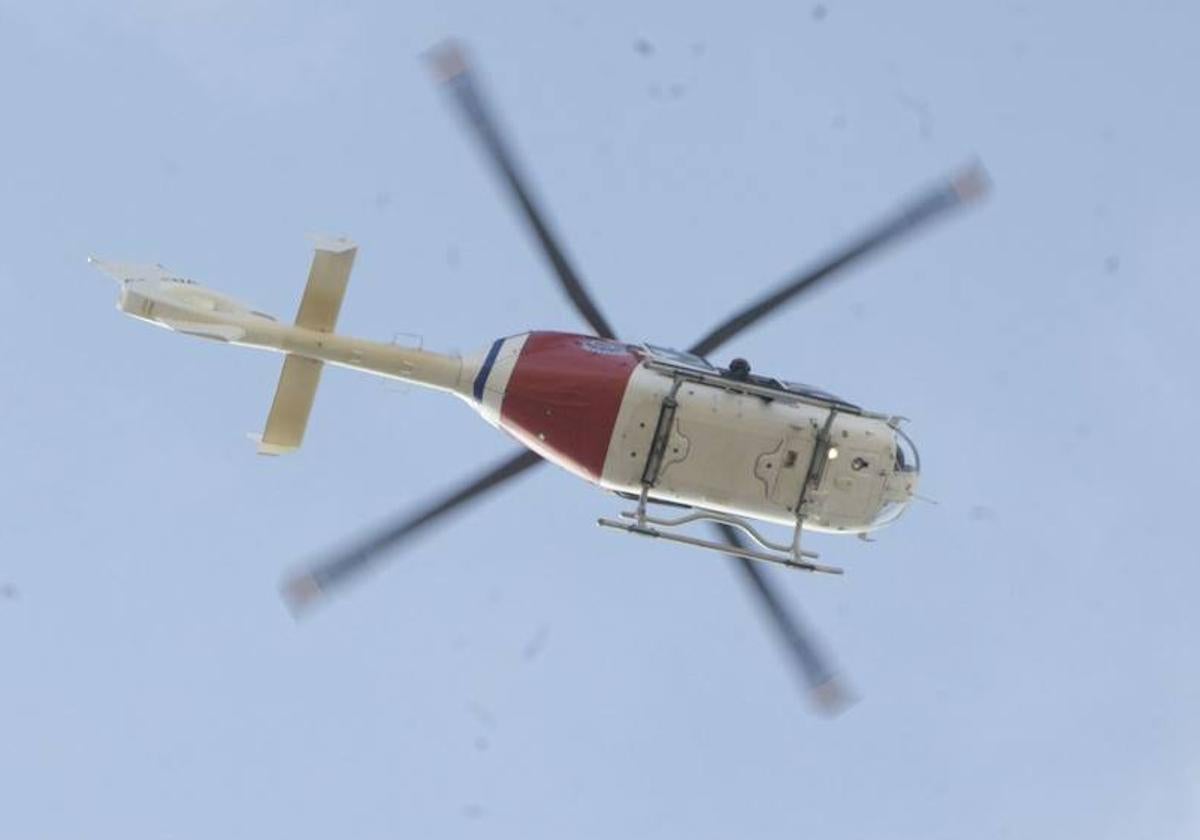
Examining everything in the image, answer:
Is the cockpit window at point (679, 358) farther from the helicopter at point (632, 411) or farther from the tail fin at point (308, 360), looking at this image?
the tail fin at point (308, 360)

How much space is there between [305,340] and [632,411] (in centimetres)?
484

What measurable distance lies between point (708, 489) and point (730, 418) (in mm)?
1079

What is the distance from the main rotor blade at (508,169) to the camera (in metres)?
21.7

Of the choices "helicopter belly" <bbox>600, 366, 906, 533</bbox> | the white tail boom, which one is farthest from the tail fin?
"helicopter belly" <bbox>600, 366, 906, 533</bbox>

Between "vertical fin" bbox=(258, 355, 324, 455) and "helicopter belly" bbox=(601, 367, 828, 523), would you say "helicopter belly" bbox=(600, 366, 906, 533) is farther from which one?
"vertical fin" bbox=(258, 355, 324, 455)

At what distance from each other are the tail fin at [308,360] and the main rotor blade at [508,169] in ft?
8.03

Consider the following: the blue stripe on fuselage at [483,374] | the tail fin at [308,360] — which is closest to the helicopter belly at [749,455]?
the blue stripe on fuselage at [483,374]

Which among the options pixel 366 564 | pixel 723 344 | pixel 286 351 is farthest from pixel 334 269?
pixel 723 344

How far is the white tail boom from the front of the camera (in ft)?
72.0

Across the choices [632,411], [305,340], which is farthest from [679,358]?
[305,340]

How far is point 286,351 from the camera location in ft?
72.8

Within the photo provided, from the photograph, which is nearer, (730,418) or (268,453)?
(730,418)

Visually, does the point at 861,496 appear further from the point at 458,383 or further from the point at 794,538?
the point at 458,383

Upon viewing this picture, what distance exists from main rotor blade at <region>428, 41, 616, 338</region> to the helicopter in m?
0.02
